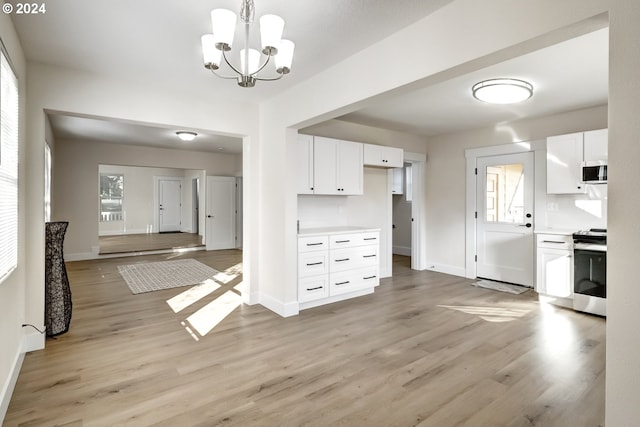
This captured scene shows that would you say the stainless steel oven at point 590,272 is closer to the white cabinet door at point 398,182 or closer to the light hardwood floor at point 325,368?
the light hardwood floor at point 325,368

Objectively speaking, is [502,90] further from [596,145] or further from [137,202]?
[137,202]

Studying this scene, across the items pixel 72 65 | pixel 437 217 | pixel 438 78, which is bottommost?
pixel 437 217

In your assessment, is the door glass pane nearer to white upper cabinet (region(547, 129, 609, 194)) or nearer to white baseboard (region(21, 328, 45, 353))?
white upper cabinet (region(547, 129, 609, 194))

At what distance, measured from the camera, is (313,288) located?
→ 158 inches

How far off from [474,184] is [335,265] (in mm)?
2984

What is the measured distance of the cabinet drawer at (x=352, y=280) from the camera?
422 centimetres

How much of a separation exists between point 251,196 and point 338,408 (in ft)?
9.06

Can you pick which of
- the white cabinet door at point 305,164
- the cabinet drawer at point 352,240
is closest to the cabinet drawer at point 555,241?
the cabinet drawer at point 352,240

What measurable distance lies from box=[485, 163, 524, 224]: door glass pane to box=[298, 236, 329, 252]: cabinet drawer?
299 centimetres

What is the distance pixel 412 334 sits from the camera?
10.7 feet

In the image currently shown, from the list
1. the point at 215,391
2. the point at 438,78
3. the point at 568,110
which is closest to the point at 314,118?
the point at 438,78

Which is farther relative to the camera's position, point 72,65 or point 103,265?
point 103,265

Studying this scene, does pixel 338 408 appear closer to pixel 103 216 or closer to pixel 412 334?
pixel 412 334

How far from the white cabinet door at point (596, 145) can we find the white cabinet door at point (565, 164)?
0.19 feet
